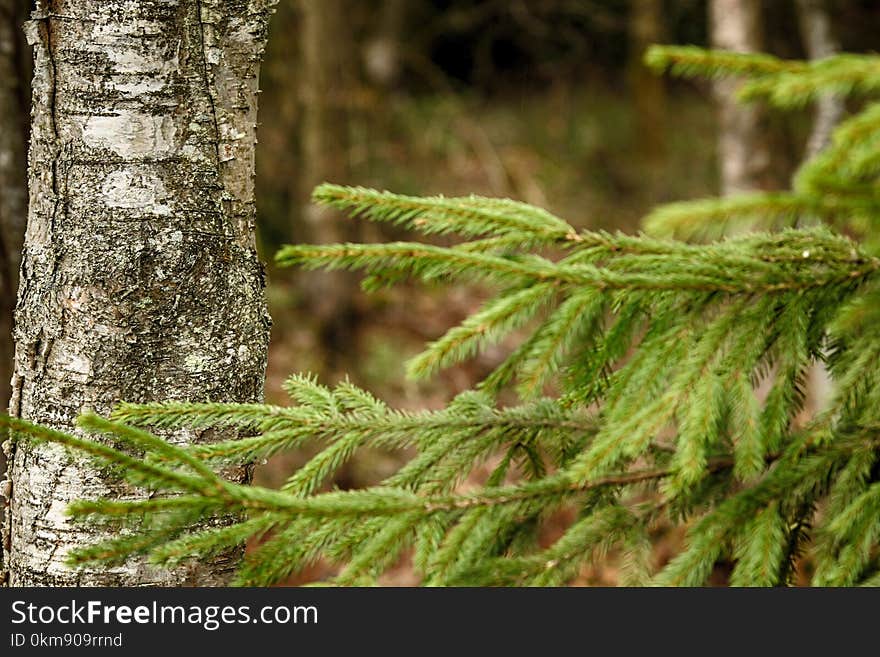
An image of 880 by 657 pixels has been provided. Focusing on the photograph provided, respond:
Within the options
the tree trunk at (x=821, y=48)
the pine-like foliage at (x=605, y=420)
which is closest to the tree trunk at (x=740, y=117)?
the tree trunk at (x=821, y=48)

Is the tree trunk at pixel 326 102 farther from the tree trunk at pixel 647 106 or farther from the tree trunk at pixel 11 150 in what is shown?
the tree trunk at pixel 647 106

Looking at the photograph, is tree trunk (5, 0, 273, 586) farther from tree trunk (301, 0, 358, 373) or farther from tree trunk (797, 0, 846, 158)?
tree trunk (301, 0, 358, 373)

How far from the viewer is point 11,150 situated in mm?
2877

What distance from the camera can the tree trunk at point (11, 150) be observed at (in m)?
2.87

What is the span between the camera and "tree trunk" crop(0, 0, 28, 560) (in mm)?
2869

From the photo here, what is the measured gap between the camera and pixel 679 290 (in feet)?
5.19

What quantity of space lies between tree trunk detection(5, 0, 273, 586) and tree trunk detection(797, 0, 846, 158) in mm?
4124

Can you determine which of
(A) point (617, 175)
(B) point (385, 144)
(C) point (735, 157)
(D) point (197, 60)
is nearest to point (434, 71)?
(B) point (385, 144)

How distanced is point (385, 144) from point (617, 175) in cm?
362

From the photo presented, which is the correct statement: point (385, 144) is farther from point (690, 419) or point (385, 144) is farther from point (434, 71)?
point (690, 419)

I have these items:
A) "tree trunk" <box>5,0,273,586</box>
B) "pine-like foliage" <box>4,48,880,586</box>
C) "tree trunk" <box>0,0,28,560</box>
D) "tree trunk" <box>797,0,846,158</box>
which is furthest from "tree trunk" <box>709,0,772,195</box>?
"tree trunk" <box>5,0,273,586</box>

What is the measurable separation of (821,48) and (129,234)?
4877mm

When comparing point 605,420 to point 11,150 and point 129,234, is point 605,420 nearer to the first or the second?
point 129,234

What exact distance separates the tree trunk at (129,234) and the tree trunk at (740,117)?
435cm
